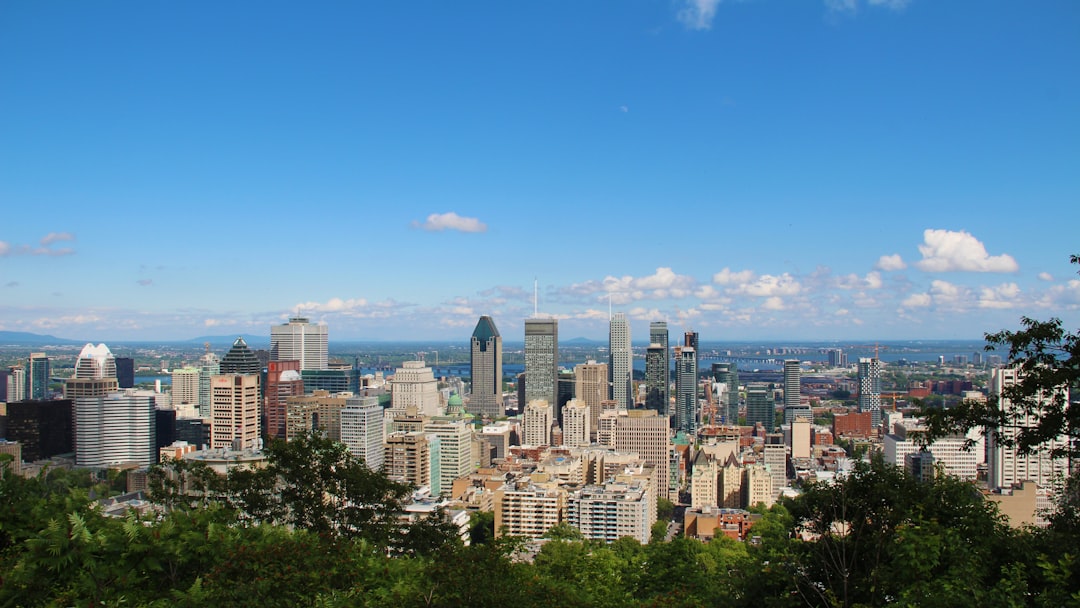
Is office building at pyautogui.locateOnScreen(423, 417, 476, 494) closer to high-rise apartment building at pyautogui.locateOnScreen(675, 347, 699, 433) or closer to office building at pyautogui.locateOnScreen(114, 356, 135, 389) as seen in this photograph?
high-rise apartment building at pyautogui.locateOnScreen(675, 347, 699, 433)

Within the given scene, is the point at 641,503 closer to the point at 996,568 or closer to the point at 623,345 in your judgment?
the point at 996,568

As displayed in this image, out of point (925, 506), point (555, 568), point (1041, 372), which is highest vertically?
point (1041, 372)

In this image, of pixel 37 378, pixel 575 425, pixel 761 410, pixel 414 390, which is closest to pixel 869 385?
pixel 761 410

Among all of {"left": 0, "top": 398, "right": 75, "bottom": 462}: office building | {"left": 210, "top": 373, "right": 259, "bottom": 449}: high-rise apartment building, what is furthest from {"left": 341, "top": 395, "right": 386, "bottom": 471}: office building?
{"left": 0, "top": 398, "right": 75, "bottom": 462}: office building

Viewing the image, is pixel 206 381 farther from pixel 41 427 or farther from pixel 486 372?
pixel 486 372

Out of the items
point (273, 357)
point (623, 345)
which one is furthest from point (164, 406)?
point (623, 345)

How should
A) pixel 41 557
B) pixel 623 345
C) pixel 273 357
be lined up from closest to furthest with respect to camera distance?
pixel 41 557 → pixel 273 357 → pixel 623 345
